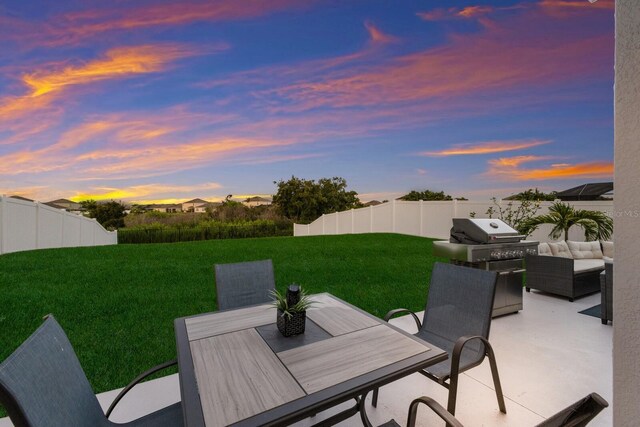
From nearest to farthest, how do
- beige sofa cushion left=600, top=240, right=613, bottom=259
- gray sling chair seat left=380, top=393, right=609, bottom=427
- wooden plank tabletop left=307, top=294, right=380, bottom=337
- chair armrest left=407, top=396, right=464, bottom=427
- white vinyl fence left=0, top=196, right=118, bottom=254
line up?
gray sling chair seat left=380, top=393, right=609, bottom=427 < chair armrest left=407, top=396, right=464, bottom=427 < wooden plank tabletop left=307, top=294, right=380, bottom=337 < beige sofa cushion left=600, top=240, right=613, bottom=259 < white vinyl fence left=0, top=196, right=118, bottom=254

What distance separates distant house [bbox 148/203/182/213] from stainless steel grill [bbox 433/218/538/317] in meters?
20.9

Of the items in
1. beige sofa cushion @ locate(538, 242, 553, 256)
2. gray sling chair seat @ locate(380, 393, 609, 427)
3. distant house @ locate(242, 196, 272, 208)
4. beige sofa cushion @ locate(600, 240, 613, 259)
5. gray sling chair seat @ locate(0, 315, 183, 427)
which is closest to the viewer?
gray sling chair seat @ locate(380, 393, 609, 427)

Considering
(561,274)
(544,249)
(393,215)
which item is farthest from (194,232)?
(561,274)

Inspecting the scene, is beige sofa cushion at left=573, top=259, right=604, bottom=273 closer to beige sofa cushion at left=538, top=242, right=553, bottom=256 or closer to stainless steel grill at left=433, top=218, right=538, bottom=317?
beige sofa cushion at left=538, top=242, right=553, bottom=256

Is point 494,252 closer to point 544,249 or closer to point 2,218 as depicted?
point 544,249

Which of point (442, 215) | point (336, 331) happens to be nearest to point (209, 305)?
point (336, 331)

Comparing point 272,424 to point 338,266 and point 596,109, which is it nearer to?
point 338,266

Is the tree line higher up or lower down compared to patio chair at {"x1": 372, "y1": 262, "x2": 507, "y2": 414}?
higher up

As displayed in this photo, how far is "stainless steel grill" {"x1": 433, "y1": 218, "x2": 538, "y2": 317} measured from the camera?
3803 millimetres

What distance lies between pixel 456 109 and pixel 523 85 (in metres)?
1.99

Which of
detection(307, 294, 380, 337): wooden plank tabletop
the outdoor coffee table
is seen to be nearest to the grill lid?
detection(307, 294, 380, 337): wooden plank tabletop

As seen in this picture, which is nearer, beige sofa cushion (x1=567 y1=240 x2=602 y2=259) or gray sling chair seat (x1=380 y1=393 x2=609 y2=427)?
gray sling chair seat (x1=380 y1=393 x2=609 y2=427)

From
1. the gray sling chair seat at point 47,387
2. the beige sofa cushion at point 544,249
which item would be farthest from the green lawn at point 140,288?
the beige sofa cushion at point 544,249

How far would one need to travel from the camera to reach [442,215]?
13.1 meters
